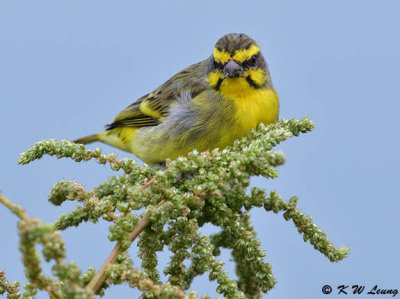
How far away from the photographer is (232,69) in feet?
11.6

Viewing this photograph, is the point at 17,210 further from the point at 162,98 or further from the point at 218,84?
the point at 162,98

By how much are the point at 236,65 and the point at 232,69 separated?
0.05 metres

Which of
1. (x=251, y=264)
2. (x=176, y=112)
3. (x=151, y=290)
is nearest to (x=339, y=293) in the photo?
(x=251, y=264)

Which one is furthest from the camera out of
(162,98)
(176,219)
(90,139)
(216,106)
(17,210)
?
(90,139)

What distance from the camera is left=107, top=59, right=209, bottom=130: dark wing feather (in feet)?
13.1

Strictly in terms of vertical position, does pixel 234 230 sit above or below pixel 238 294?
above

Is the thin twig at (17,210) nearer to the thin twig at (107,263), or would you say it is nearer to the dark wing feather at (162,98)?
the thin twig at (107,263)

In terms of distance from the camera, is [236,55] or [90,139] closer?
[236,55]

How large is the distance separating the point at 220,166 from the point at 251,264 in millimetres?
438

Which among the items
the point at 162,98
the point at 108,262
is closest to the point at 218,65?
the point at 162,98

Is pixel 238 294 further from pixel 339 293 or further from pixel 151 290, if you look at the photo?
pixel 339 293

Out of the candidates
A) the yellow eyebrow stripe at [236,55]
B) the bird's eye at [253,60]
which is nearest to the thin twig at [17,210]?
the yellow eyebrow stripe at [236,55]

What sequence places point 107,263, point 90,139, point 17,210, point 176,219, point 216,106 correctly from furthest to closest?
point 90,139, point 216,106, point 176,219, point 107,263, point 17,210

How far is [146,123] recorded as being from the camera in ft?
13.7
